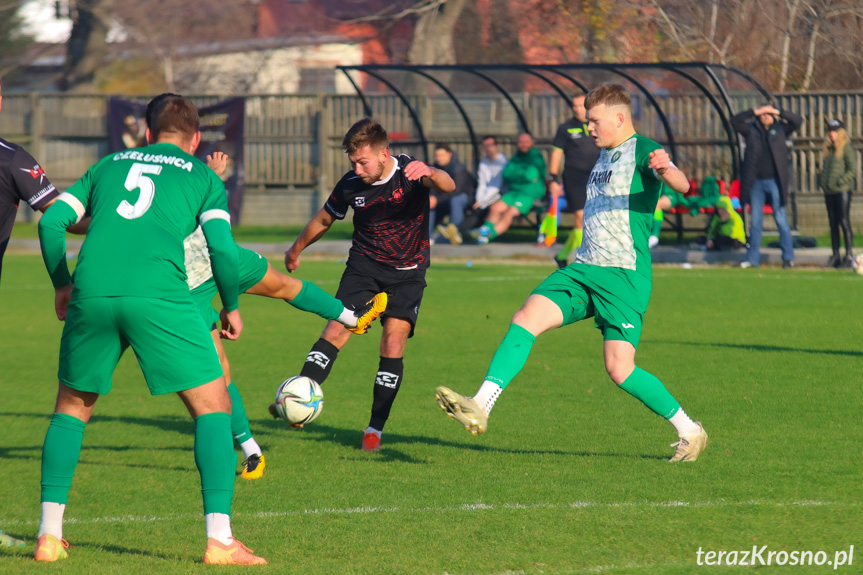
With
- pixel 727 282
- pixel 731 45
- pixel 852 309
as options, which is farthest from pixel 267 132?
pixel 852 309

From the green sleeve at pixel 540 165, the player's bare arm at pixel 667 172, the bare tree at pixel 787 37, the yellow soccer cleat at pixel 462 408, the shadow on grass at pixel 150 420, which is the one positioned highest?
the bare tree at pixel 787 37

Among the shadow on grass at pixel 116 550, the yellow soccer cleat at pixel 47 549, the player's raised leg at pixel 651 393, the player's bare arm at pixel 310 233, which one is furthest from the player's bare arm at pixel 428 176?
the yellow soccer cleat at pixel 47 549

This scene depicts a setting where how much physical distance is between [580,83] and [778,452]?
45.9 ft

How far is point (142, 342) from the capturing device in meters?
4.28

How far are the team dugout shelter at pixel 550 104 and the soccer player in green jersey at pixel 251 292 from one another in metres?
12.2

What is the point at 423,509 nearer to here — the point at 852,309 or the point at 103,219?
the point at 103,219

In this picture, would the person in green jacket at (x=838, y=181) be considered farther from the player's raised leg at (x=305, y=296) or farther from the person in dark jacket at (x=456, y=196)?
the player's raised leg at (x=305, y=296)

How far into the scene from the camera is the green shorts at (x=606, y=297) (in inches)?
228

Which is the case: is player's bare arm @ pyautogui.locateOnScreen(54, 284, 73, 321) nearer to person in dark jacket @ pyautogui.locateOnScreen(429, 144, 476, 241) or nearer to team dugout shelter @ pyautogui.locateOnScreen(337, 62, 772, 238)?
team dugout shelter @ pyautogui.locateOnScreen(337, 62, 772, 238)

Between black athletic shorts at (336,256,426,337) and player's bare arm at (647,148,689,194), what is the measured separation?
1789 mm

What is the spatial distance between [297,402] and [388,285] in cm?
112

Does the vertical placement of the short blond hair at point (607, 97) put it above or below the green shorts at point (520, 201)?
above

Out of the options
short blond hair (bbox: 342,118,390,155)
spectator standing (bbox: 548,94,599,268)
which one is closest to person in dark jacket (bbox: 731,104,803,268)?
spectator standing (bbox: 548,94,599,268)

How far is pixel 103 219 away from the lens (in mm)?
4328
